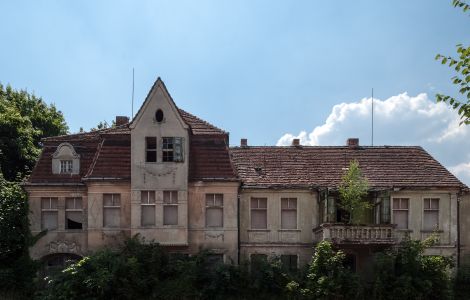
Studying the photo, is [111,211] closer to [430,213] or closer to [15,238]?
[15,238]

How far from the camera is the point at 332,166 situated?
35.3 metres

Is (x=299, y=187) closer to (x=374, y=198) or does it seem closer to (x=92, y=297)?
(x=374, y=198)

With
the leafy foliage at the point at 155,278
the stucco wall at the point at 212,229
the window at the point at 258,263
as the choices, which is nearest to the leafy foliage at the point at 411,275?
the leafy foliage at the point at 155,278

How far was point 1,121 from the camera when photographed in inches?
1581

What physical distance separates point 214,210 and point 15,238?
36.6ft

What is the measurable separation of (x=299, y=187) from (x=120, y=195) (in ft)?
33.4

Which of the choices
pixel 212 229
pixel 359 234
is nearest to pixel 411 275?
pixel 359 234

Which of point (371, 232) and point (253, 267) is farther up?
point (371, 232)

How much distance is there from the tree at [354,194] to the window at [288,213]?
2.91m

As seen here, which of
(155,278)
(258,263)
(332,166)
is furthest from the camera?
(332,166)

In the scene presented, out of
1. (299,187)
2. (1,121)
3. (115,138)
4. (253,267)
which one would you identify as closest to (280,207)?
(299,187)

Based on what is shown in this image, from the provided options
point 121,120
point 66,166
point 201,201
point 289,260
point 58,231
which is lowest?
point 289,260

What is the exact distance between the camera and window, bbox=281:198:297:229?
33.2m

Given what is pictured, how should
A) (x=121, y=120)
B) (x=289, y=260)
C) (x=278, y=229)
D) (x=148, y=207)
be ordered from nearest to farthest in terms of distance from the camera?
(x=148, y=207) → (x=289, y=260) → (x=278, y=229) → (x=121, y=120)
